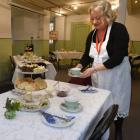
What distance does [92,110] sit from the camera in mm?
1152

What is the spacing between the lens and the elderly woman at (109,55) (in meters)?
1.61

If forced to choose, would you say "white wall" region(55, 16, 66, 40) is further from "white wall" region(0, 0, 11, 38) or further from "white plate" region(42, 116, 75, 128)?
"white plate" region(42, 116, 75, 128)

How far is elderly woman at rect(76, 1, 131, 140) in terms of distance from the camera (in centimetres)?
161

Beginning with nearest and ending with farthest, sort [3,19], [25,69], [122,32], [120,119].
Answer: [122,32]
[120,119]
[25,69]
[3,19]

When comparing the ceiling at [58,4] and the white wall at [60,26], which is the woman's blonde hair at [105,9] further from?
the white wall at [60,26]

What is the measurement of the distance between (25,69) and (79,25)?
19.0 feet

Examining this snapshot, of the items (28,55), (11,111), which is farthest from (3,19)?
(11,111)

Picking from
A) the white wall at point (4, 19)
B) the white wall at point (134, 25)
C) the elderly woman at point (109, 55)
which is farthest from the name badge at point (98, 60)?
the white wall at point (134, 25)

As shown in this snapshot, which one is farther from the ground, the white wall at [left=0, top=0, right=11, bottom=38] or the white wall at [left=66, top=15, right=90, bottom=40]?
the white wall at [left=66, top=15, right=90, bottom=40]

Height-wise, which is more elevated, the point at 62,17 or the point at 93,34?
the point at 62,17

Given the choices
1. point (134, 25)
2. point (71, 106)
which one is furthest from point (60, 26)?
point (71, 106)

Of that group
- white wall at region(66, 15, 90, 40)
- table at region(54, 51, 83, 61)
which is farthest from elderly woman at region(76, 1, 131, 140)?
white wall at region(66, 15, 90, 40)

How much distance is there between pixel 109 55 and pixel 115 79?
0.76ft

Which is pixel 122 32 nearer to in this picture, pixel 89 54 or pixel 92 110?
pixel 89 54
